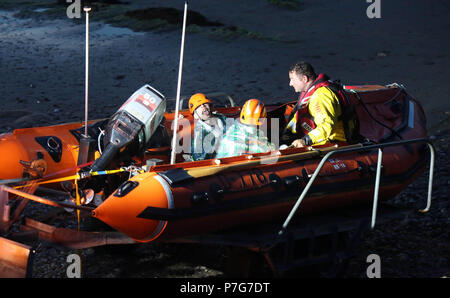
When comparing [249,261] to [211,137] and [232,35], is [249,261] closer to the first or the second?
[211,137]

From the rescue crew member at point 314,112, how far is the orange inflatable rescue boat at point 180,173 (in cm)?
13

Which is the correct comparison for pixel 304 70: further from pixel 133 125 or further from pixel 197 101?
pixel 133 125

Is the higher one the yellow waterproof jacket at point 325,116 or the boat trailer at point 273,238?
the yellow waterproof jacket at point 325,116

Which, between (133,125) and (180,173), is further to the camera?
(133,125)

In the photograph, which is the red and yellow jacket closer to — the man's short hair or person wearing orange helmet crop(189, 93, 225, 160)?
the man's short hair

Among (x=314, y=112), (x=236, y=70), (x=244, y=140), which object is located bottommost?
(x=244, y=140)

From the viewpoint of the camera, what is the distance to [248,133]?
4453mm

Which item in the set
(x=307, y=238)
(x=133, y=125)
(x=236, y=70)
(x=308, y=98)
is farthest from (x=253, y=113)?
(x=236, y=70)

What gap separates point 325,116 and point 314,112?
0.12 metres

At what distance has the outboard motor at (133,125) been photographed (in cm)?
433

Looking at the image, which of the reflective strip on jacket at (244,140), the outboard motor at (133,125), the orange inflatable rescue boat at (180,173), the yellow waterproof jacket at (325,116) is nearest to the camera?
the orange inflatable rescue boat at (180,173)

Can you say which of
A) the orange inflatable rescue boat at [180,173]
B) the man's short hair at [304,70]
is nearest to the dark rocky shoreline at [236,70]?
the orange inflatable rescue boat at [180,173]

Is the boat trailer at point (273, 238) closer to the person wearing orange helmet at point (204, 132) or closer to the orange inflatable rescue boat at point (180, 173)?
the orange inflatable rescue boat at point (180, 173)

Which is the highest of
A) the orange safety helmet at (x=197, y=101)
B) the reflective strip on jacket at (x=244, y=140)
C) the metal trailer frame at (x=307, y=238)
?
the orange safety helmet at (x=197, y=101)
